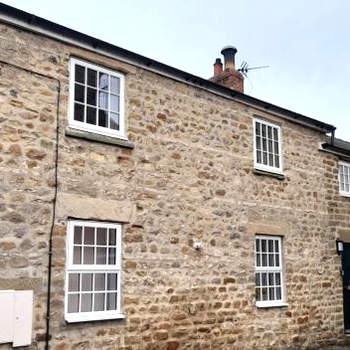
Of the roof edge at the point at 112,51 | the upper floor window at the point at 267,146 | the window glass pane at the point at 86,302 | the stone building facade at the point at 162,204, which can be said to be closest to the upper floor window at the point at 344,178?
the stone building facade at the point at 162,204

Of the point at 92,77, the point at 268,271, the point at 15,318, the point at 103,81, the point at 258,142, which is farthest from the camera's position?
the point at 258,142

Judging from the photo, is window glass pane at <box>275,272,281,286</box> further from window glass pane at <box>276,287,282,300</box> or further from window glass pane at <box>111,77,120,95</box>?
window glass pane at <box>111,77,120,95</box>

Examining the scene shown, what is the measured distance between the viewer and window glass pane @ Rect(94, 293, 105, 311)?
28.1 feet

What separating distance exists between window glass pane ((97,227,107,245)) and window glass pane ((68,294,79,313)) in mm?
990

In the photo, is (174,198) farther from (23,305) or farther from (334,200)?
(334,200)

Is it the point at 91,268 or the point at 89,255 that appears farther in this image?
the point at 89,255

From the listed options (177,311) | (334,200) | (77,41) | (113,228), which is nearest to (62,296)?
(113,228)

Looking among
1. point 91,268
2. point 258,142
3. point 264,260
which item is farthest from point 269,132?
point 91,268

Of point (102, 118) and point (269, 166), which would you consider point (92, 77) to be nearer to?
point (102, 118)

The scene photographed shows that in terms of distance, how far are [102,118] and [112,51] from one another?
1289 millimetres

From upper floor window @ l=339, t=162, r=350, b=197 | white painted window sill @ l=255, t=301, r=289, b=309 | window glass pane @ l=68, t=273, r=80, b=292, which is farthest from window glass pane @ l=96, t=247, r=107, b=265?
upper floor window @ l=339, t=162, r=350, b=197

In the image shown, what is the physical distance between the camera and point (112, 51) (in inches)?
368

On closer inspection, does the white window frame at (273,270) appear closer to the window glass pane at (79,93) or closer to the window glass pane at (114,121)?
the window glass pane at (114,121)

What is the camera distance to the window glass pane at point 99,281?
8617 millimetres
